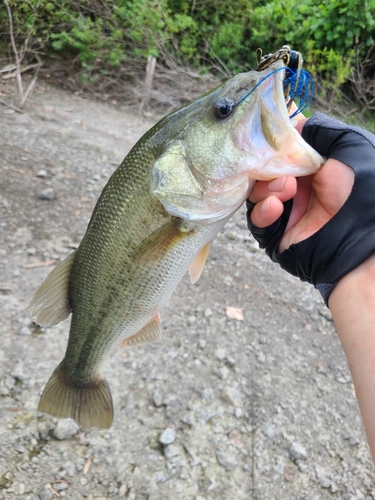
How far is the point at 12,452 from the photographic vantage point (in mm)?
2473

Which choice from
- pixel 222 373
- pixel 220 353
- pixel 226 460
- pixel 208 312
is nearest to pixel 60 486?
pixel 226 460

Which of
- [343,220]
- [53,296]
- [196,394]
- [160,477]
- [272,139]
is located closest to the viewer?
[272,139]

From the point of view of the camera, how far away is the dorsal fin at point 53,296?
2094 millimetres

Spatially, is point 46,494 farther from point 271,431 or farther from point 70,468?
point 271,431

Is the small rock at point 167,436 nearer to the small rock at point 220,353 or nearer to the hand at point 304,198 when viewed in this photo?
the small rock at point 220,353

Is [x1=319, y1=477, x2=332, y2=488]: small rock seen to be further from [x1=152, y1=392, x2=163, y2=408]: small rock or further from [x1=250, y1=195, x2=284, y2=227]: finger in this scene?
[x1=250, y1=195, x2=284, y2=227]: finger

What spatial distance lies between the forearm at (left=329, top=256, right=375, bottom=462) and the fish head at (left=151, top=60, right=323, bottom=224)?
572 millimetres

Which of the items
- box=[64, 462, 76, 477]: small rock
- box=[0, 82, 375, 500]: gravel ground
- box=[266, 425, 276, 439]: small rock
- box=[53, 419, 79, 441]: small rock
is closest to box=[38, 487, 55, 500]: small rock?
box=[0, 82, 375, 500]: gravel ground

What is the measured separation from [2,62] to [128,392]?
6.71m

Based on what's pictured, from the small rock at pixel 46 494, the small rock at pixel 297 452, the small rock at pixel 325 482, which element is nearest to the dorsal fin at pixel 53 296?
the small rock at pixel 46 494

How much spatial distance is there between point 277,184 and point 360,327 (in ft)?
2.37

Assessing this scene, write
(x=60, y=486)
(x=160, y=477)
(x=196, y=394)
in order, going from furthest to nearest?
(x=196, y=394)
(x=160, y=477)
(x=60, y=486)

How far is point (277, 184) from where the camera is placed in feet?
6.03

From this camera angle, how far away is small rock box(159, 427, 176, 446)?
2654 mm
